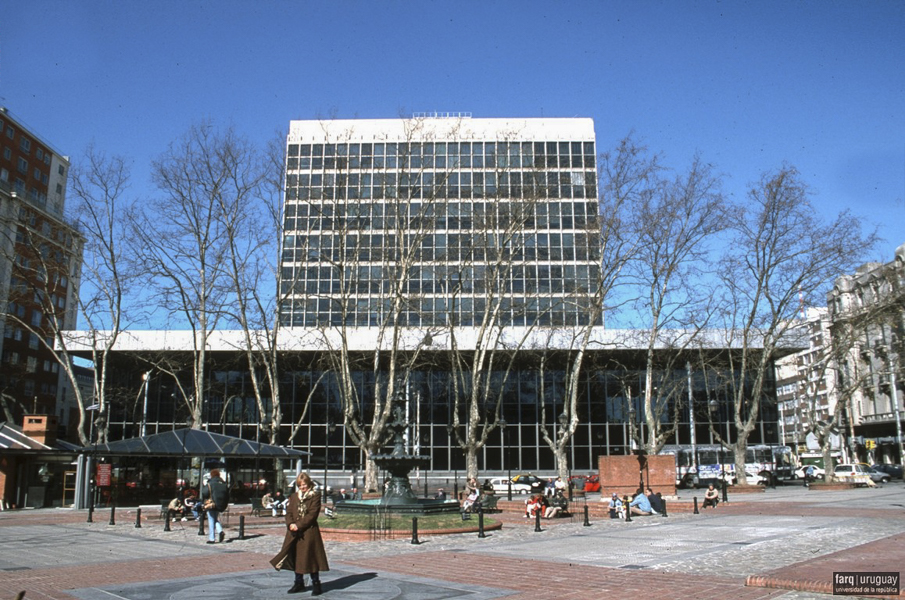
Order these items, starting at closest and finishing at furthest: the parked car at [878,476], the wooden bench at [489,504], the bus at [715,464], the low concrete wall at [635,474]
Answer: the wooden bench at [489,504] < the low concrete wall at [635,474] < the bus at [715,464] < the parked car at [878,476]

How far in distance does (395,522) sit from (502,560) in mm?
6134

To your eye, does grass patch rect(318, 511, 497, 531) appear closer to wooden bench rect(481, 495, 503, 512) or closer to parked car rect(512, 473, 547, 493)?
wooden bench rect(481, 495, 503, 512)

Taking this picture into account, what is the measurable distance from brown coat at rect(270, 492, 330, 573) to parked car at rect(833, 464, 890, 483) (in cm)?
4268

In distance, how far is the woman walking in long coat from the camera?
9891mm

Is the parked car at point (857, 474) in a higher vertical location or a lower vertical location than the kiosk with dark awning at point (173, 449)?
lower

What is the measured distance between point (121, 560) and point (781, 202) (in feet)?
116

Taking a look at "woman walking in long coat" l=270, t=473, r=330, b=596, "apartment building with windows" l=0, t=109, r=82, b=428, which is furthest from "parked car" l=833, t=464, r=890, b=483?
"apartment building with windows" l=0, t=109, r=82, b=428

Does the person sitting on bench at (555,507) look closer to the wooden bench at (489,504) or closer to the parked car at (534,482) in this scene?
the wooden bench at (489,504)

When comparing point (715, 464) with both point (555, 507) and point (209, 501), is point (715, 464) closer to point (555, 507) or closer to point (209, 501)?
point (555, 507)

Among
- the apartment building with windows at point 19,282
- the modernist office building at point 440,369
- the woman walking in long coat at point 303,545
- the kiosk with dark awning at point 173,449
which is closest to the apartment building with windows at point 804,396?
the modernist office building at point 440,369

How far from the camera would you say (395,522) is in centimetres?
1922

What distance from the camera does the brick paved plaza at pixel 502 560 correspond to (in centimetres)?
1025

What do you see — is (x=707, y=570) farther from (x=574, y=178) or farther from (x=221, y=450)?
(x=574, y=178)

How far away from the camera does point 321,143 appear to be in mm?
66312
